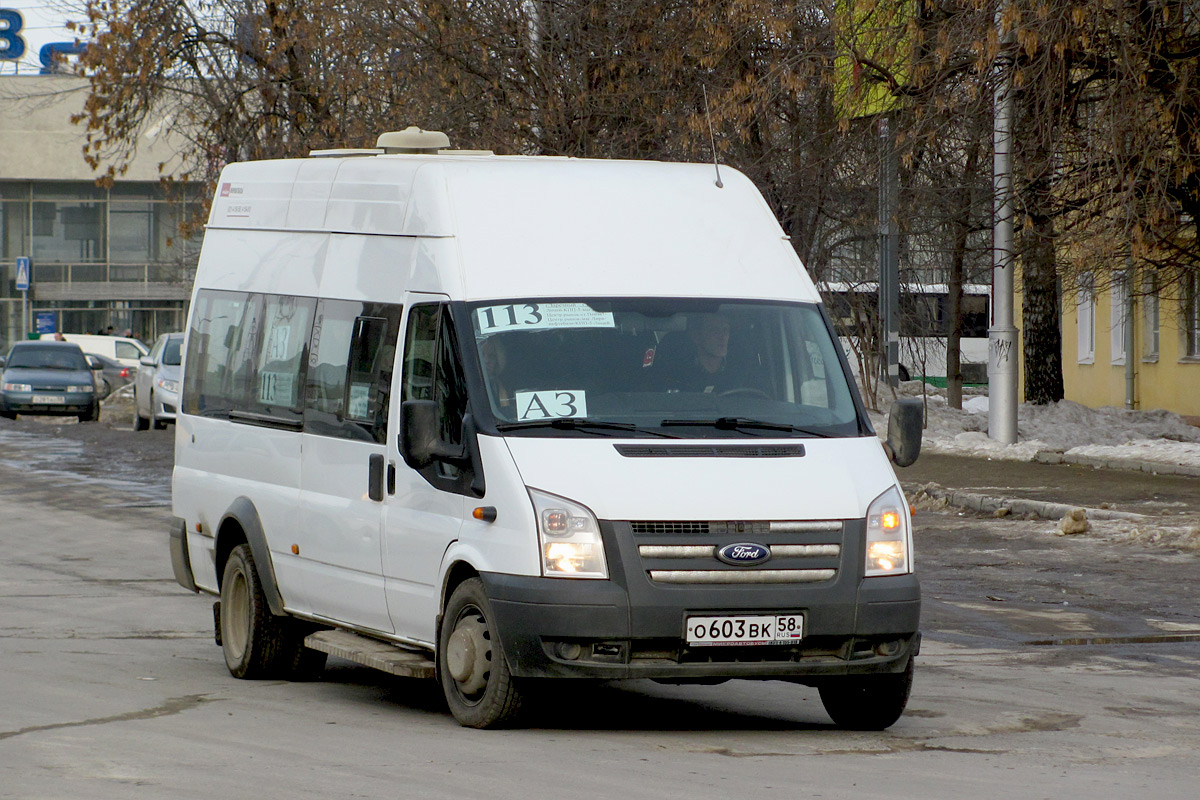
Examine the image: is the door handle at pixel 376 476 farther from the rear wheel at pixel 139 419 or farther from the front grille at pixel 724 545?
the rear wheel at pixel 139 419

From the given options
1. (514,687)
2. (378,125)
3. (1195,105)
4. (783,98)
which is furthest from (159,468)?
(514,687)

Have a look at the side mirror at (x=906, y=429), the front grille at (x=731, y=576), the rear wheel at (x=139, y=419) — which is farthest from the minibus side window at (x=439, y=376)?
the rear wheel at (x=139, y=419)

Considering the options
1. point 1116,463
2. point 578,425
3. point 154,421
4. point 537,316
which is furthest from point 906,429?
point 154,421

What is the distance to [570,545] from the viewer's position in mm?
6922

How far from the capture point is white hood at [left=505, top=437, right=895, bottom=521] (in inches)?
272

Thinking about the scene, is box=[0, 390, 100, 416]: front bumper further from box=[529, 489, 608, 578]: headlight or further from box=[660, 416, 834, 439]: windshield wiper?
box=[529, 489, 608, 578]: headlight

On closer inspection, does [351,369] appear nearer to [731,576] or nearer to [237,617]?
[237,617]

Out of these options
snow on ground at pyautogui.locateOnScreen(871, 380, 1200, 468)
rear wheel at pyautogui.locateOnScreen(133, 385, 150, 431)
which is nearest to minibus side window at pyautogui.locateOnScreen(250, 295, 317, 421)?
snow on ground at pyautogui.locateOnScreen(871, 380, 1200, 468)

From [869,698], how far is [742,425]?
1.22m

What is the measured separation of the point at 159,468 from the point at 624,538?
708 inches

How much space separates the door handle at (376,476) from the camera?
7.90m

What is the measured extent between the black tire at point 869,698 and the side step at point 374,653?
165cm

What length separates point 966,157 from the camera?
25.3 metres

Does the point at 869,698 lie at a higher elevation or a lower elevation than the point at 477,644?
lower
